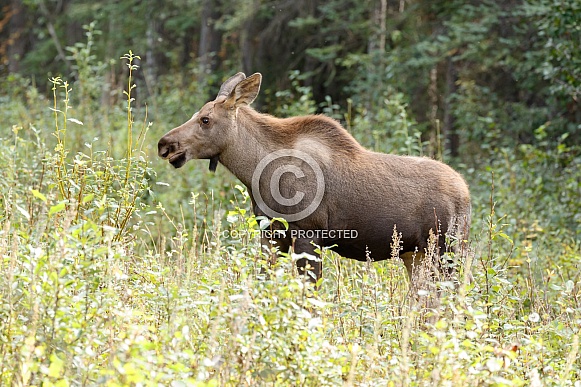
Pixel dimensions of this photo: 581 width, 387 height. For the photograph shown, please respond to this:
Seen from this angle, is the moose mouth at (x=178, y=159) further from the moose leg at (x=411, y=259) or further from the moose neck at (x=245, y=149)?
the moose leg at (x=411, y=259)

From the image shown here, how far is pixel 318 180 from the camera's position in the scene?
7.58 meters

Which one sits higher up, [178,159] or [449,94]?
[449,94]

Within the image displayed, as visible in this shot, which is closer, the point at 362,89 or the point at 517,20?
the point at 517,20

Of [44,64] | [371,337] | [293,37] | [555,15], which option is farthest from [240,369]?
[44,64]

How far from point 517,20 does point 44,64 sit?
66.8ft

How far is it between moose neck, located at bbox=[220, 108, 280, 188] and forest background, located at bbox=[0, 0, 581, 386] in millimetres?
630

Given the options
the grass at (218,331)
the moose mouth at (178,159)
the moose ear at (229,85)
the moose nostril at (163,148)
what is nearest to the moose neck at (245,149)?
the moose ear at (229,85)

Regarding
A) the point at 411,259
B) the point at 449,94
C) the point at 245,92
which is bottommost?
the point at 411,259

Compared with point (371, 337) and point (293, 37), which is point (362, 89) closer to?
point (293, 37)

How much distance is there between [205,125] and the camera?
7695 mm

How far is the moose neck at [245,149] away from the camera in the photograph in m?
7.77

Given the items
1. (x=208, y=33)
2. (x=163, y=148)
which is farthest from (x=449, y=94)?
(x=163, y=148)

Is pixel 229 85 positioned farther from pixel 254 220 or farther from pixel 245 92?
pixel 254 220

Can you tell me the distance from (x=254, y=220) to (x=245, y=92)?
2.67m
